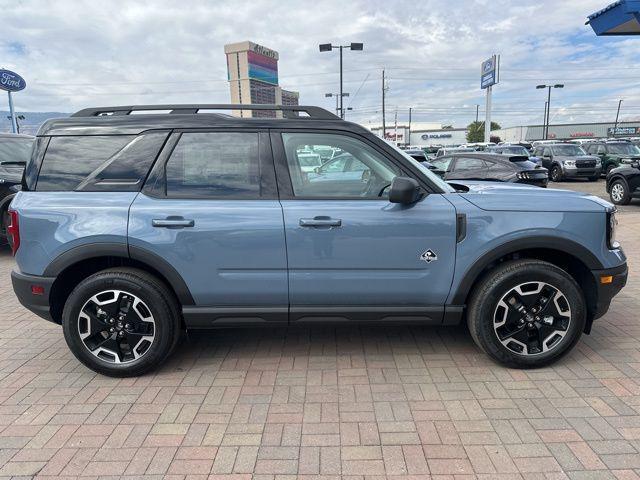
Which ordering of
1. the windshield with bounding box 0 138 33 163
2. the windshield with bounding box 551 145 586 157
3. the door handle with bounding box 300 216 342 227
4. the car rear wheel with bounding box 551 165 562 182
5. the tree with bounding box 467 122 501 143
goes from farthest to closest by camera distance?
the tree with bounding box 467 122 501 143 < the windshield with bounding box 551 145 586 157 < the car rear wheel with bounding box 551 165 562 182 < the windshield with bounding box 0 138 33 163 < the door handle with bounding box 300 216 342 227

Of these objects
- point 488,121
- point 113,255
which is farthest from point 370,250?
point 488,121

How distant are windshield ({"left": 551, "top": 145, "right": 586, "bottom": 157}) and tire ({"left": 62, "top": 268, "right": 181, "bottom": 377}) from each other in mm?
22199

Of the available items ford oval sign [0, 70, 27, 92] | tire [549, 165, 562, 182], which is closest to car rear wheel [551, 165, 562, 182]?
tire [549, 165, 562, 182]

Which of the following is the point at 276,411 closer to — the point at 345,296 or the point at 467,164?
the point at 345,296

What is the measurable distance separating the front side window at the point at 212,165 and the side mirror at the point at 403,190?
97cm

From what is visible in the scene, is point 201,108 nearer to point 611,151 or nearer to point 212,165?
point 212,165

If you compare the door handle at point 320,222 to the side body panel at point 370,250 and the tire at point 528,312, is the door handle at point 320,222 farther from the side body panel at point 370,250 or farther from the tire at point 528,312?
the tire at point 528,312

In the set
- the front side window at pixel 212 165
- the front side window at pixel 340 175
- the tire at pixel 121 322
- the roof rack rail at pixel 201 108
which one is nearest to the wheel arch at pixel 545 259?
the front side window at pixel 340 175

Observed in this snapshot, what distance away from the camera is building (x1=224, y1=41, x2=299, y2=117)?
44.2 meters

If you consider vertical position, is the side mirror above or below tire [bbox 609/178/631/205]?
above

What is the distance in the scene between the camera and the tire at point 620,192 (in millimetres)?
11859

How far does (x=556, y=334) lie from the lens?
326 centimetres

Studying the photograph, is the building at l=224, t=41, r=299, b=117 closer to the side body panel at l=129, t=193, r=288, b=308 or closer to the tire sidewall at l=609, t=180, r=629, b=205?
the tire sidewall at l=609, t=180, r=629, b=205

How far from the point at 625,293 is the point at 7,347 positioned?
625 centimetres
